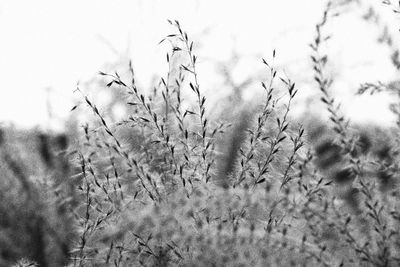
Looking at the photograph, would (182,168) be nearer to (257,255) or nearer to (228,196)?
(228,196)

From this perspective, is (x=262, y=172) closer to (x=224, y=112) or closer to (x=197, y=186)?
(x=197, y=186)

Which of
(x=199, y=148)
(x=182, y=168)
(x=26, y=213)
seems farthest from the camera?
(x=26, y=213)

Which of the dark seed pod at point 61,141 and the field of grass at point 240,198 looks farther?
the dark seed pod at point 61,141

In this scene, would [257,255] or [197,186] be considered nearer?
[257,255]

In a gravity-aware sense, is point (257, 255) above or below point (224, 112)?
below

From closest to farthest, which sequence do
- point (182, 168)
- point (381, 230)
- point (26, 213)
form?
point (381, 230) < point (182, 168) < point (26, 213)

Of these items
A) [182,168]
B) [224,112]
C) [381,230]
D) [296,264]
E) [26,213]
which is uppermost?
[224,112]

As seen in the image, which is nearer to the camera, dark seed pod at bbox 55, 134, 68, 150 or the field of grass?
the field of grass

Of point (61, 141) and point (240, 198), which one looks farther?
point (61, 141)

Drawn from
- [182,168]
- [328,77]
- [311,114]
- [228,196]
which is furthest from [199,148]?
[311,114]

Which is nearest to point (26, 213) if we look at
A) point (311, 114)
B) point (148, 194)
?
point (148, 194)
